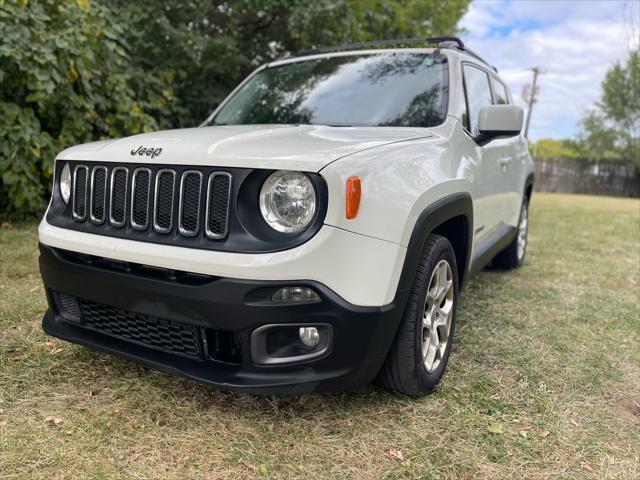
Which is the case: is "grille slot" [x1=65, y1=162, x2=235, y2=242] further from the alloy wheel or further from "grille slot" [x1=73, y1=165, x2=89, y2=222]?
the alloy wheel

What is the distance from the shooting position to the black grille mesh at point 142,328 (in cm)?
219

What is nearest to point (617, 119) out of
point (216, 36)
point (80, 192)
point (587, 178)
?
point (587, 178)

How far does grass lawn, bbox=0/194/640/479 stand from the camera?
6.72 ft

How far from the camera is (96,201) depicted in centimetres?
239

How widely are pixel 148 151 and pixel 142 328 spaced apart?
29.4 inches

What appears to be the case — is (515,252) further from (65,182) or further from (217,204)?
(65,182)

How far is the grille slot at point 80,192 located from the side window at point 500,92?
315cm

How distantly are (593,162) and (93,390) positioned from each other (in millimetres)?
27093

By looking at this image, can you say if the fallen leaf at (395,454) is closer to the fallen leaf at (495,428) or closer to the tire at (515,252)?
the fallen leaf at (495,428)

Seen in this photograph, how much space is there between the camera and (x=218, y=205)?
204 centimetres

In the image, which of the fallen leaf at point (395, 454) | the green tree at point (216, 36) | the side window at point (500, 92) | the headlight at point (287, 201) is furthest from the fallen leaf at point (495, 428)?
the green tree at point (216, 36)

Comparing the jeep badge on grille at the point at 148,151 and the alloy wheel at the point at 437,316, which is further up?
the jeep badge on grille at the point at 148,151

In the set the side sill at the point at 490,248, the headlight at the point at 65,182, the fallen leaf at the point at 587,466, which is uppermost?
the headlight at the point at 65,182

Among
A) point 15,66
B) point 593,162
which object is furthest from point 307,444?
point 593,162
